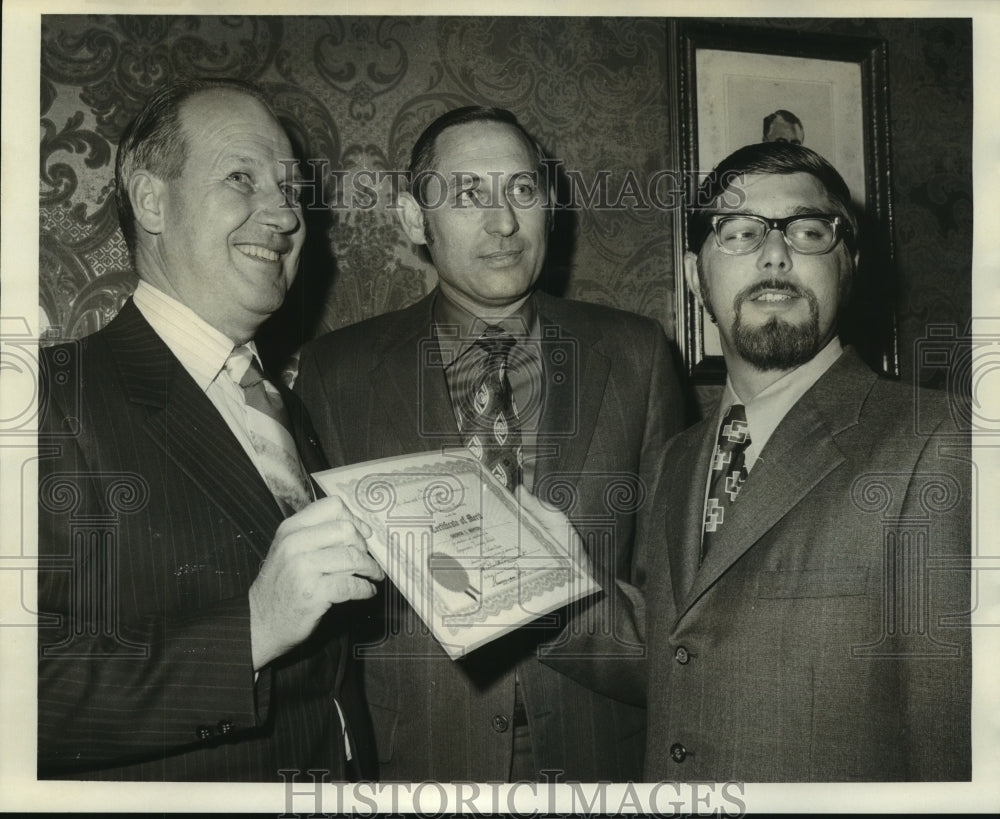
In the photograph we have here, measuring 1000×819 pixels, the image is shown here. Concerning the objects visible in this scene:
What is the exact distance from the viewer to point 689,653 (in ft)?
5.32

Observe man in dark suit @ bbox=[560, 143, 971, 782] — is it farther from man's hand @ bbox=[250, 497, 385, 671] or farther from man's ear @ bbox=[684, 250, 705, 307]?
man's hand @ bbox=[250, 497, 385, 671]

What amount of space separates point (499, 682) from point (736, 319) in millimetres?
799

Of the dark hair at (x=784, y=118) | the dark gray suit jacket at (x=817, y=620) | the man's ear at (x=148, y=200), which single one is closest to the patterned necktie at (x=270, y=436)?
the man's ear at (x=148, y=200)

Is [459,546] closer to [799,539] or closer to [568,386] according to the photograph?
[568,386]

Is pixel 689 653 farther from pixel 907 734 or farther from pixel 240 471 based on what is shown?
pixel 240 471

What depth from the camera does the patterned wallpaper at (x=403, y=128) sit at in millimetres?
1732

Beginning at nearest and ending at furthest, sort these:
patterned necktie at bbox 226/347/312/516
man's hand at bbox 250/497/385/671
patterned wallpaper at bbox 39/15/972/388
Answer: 1. man's hand at bbox 250/497/385/671
2. patterned necktie at bbox 226/347/312/516
3. patterned wallpaper at bbox 39/15/972/388

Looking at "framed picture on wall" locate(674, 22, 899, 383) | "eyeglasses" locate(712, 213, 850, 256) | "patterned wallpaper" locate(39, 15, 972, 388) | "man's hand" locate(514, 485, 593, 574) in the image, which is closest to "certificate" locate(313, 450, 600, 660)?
"man's hand" locate(514, 485, 593, 574)

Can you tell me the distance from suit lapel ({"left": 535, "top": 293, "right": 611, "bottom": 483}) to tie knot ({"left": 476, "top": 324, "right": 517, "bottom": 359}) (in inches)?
2.7

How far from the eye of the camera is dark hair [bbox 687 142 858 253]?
170cm

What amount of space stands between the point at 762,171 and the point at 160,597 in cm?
134

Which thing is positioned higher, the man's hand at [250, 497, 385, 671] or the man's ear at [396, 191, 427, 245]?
the man's ear at [396, 191, 427, 245]

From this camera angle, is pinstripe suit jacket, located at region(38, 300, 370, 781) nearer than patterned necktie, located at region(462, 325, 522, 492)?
Yes

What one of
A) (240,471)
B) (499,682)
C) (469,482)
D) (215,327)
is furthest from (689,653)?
(215,327)
